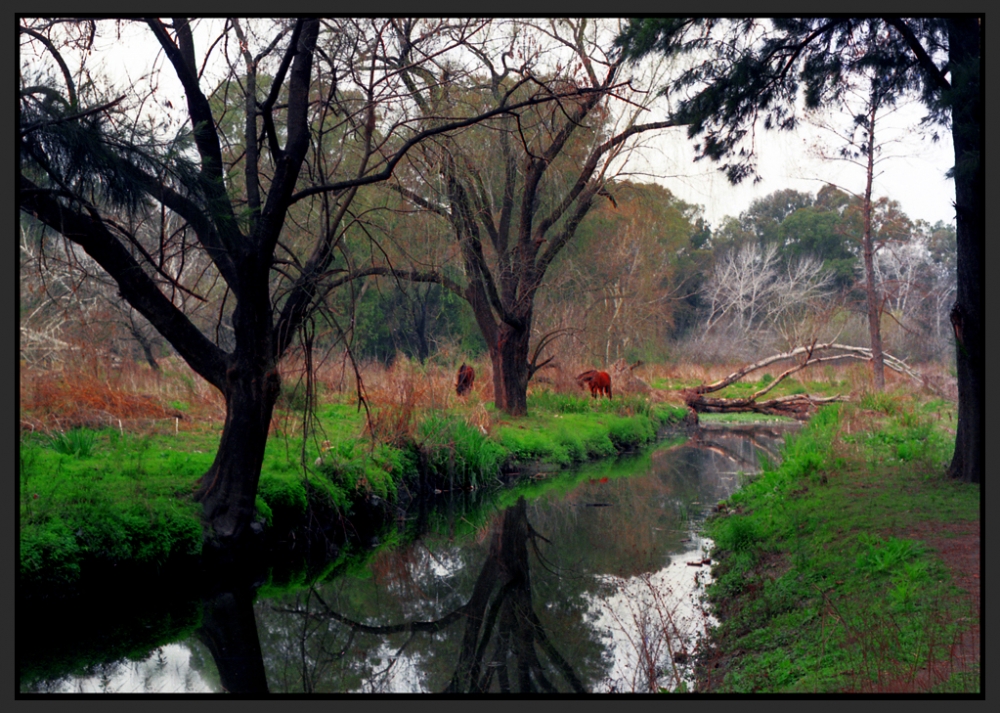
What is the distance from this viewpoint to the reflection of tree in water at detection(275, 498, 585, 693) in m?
5.10

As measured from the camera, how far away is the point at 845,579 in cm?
567

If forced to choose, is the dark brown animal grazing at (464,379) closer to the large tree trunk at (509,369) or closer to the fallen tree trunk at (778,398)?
the large tree trunk at (509,369)

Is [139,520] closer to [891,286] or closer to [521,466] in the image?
[521,466]

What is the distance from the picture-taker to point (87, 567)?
5949mm

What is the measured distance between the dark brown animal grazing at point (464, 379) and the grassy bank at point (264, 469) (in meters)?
0.92

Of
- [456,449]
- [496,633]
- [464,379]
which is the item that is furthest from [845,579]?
[464,379]

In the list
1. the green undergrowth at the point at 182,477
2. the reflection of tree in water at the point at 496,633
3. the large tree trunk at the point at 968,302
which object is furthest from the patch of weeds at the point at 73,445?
the large tree trunk at the point at 968,302

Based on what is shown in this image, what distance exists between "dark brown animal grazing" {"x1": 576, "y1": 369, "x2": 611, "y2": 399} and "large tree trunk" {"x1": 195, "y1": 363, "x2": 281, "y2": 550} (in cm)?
1100

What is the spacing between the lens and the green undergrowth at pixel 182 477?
5969 mm

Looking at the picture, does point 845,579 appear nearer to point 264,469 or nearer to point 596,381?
point 264,469

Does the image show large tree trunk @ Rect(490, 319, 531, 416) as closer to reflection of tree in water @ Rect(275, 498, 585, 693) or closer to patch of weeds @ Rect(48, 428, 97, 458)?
reflection of tree in water @ Rect(275, 498, 585, 693)

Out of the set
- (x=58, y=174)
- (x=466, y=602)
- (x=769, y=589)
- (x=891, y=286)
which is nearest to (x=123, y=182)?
(x=58, y=174)

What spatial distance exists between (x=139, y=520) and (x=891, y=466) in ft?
25.7

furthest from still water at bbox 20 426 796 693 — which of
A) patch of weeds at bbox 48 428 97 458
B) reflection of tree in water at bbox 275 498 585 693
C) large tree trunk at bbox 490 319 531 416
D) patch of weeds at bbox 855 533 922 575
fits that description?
large tree trunk at bbox 490 319 531 416
